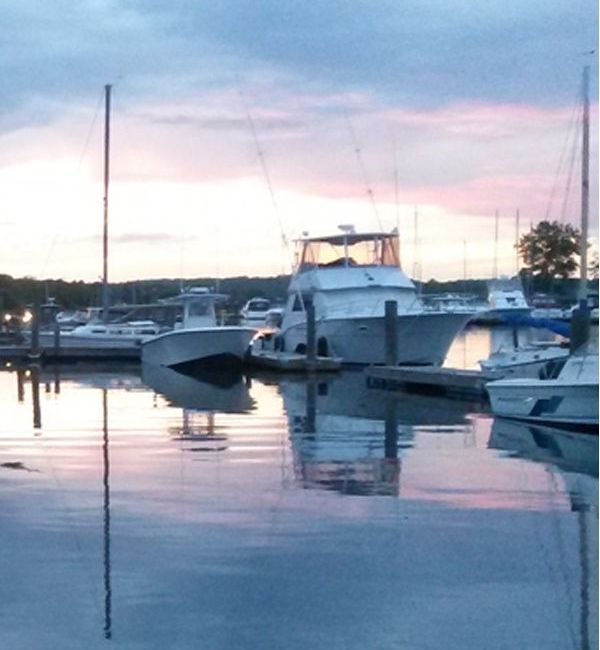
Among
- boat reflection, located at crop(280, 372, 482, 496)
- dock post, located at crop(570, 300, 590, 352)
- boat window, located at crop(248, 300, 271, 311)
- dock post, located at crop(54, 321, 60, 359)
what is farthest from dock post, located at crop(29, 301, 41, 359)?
boat window, located at crop(248, 300, 271, 311)

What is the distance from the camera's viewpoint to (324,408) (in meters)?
26.4

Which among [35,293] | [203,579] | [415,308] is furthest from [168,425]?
[35,293]

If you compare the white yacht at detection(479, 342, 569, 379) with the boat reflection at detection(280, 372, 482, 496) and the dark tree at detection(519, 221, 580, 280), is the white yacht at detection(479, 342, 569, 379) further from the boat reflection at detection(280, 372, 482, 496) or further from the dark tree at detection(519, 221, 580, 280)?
the dark tree at detection(519, 221, 580, 280)

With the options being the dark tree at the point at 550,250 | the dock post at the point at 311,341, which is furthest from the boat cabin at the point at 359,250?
the dark tree at the point at 550,250

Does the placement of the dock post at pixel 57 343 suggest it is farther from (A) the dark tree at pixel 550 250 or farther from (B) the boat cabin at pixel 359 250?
(A) the dark tree at pixel 550 250

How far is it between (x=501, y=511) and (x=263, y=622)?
492 centimetres

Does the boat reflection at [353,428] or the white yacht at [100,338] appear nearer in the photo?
the boat reflection at [353,428]

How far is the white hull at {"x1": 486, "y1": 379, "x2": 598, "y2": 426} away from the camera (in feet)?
69.1

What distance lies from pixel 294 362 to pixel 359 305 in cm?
373

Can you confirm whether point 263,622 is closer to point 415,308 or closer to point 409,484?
point 409,484

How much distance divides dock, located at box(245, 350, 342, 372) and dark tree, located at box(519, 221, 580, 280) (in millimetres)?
53697

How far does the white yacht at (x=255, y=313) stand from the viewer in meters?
67.2

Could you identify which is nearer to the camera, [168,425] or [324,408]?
[168,425]

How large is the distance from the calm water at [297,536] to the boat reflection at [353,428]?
0.27ft
